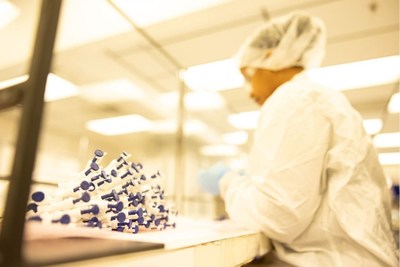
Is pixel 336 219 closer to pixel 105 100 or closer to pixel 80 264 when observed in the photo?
pixel 80 264

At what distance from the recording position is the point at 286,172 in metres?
0.81

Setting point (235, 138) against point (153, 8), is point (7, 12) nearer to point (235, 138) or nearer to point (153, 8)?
point (153, 8)

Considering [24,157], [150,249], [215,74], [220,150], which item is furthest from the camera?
[220,150]

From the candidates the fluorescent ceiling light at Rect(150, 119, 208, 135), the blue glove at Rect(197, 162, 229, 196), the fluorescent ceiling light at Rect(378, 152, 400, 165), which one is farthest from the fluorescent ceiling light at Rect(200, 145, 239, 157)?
the blue glove at Rect(197, 162, 229, 196)

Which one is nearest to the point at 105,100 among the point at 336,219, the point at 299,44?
the point at 299,44

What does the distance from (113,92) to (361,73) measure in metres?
2.77

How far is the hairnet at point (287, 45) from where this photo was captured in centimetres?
121

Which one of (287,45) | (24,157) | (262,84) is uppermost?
(287,45)

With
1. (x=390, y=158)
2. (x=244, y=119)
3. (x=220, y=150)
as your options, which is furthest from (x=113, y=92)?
(x=390, y=158)

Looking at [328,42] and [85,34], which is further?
[328,42]

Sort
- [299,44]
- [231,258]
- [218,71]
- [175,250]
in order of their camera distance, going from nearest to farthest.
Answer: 1. [175,250]
2. [231,258]
3. [299,44]
4. [218,71]

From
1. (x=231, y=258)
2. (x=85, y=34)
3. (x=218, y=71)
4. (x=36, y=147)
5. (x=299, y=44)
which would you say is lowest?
(x=231, y=258)

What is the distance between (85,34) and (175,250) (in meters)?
1.68

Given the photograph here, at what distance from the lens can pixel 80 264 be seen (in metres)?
0.31
